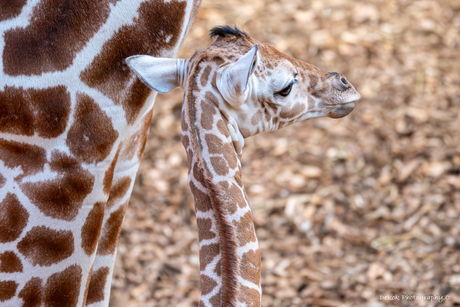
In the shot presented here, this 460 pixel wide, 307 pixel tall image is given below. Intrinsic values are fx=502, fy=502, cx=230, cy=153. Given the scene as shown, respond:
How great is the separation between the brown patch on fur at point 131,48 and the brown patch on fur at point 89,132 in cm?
6

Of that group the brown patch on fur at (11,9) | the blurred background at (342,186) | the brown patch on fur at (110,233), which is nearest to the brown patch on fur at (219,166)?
the brown patch on fur at (110,233)

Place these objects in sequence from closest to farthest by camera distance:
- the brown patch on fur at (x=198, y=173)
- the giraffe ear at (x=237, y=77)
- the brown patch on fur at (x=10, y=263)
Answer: the giraffe ear at (x=237, y=77) → the brown patch on fur at (x=198, y=173) → the brown patch on fur at (x=10, y=263)

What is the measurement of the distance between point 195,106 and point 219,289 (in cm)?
59

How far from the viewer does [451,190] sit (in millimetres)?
3832

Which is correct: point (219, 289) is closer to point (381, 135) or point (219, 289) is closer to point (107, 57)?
point (107, 57)

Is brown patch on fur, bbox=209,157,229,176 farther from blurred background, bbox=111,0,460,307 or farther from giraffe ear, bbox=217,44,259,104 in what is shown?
blurred background, bbox=111,0,460,307

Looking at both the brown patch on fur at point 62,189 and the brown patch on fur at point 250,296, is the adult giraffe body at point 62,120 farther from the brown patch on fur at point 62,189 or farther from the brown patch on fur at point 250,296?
the brown patch on fur at point 250,296

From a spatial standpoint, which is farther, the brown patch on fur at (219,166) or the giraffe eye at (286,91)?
the giraffe eye at (286,91)

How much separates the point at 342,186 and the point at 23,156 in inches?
110

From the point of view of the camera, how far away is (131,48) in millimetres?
1683

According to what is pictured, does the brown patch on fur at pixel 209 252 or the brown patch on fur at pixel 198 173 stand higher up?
the brown patch on fur at pixel 198 173

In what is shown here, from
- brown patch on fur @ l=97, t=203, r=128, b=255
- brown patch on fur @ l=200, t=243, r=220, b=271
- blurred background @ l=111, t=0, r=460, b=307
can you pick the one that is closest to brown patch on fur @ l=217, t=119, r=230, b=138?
brown patch on fur @ l=200, t=243, r=220, b=271

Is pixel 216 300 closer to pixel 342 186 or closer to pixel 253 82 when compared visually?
pixel 253 82

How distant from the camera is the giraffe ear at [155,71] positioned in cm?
162
